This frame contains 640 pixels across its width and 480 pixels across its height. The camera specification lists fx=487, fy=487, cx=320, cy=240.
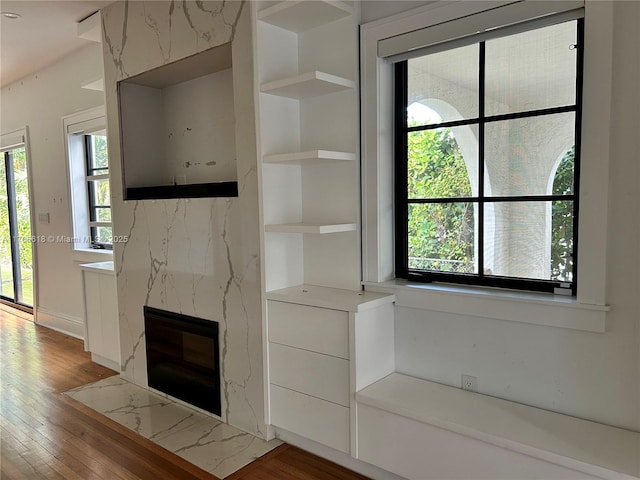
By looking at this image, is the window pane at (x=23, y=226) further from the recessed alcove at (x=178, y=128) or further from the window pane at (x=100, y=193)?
the recessed alcove at (x=178, y=128)

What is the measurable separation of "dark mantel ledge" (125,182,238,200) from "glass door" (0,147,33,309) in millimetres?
3146

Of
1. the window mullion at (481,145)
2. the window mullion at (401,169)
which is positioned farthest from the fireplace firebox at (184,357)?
the window mullion at (481,145)

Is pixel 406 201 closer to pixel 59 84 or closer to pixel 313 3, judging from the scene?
pixel 313 3

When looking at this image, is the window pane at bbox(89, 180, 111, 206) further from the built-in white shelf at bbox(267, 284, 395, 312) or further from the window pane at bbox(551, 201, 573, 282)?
the window pane at bbox(551, 201, 573, 282)

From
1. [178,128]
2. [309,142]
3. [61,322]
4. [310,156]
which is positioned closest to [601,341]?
[310,156]

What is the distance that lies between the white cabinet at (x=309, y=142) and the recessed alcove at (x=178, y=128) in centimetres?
52

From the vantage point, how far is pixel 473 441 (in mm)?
1931

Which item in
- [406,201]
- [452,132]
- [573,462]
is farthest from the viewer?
[406,201]

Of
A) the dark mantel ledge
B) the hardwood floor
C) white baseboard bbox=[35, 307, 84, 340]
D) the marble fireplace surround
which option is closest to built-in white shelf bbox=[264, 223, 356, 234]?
the marble fireplace surround

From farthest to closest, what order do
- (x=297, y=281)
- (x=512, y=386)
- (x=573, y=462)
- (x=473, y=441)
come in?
(x=297, y=281), (x=512, y=386), (x=473, y=441), (x=573, y=462)

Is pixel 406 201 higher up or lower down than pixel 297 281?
higher up

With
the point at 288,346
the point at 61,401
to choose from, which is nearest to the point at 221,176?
the point at 288,346

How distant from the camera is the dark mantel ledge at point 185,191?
2.79 metres

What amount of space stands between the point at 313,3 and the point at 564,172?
1393 millimetres
